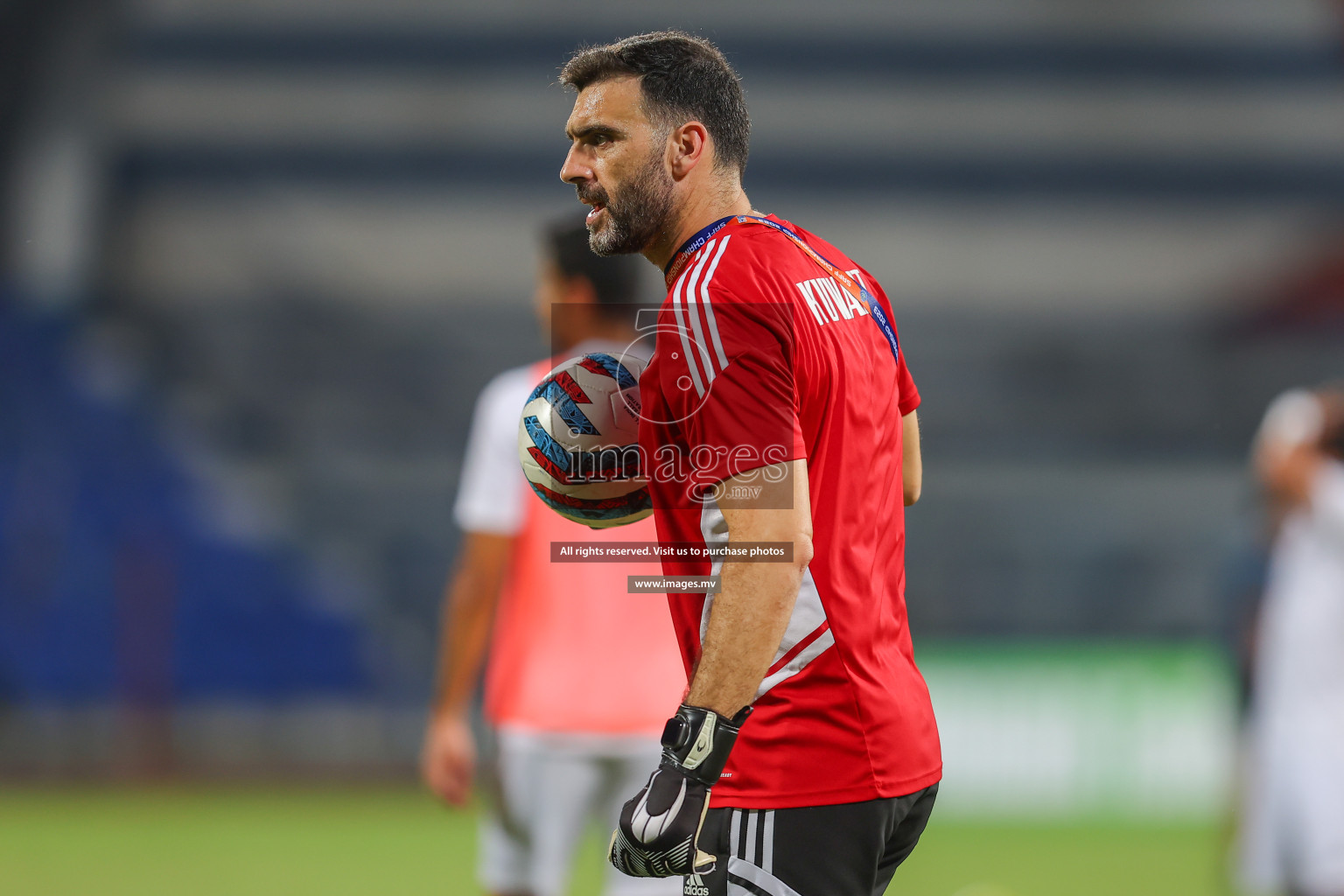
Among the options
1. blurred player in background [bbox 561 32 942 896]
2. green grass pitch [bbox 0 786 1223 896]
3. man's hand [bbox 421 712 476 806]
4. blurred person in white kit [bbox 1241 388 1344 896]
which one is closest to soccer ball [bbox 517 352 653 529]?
blurred player in background [bbox 561 32 942 896]

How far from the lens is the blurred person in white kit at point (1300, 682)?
18.3 feet

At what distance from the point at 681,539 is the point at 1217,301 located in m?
18.2

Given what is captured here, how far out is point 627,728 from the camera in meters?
4.27

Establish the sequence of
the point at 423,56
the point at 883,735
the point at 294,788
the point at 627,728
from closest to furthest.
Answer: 1. the point at 883,735
2. the point at 627,728
3. the point at 294,788
4. the point at 423,56

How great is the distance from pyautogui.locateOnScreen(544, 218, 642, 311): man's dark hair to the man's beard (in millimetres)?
1577

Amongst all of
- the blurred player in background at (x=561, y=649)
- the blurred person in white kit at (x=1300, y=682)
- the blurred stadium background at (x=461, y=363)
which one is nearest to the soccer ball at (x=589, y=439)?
the blurred player in background at (x=561, y=649)

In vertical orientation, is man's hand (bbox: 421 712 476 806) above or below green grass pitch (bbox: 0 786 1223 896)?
above

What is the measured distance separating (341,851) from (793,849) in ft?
21.8

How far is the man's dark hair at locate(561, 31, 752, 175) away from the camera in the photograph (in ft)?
8.63

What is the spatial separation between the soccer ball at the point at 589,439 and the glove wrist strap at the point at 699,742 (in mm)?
711

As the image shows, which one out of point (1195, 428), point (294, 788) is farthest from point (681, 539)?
point (1195, 428)

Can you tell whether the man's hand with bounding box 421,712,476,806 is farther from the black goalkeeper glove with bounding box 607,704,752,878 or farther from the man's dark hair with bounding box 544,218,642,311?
the black goalkeeper glove with bounding box 607,704,752,878

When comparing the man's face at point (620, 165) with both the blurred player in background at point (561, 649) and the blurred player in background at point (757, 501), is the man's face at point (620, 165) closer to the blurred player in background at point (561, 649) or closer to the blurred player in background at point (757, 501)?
the blurred player in background at point (757, 501)

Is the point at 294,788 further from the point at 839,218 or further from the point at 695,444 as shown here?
the point at 839,218
